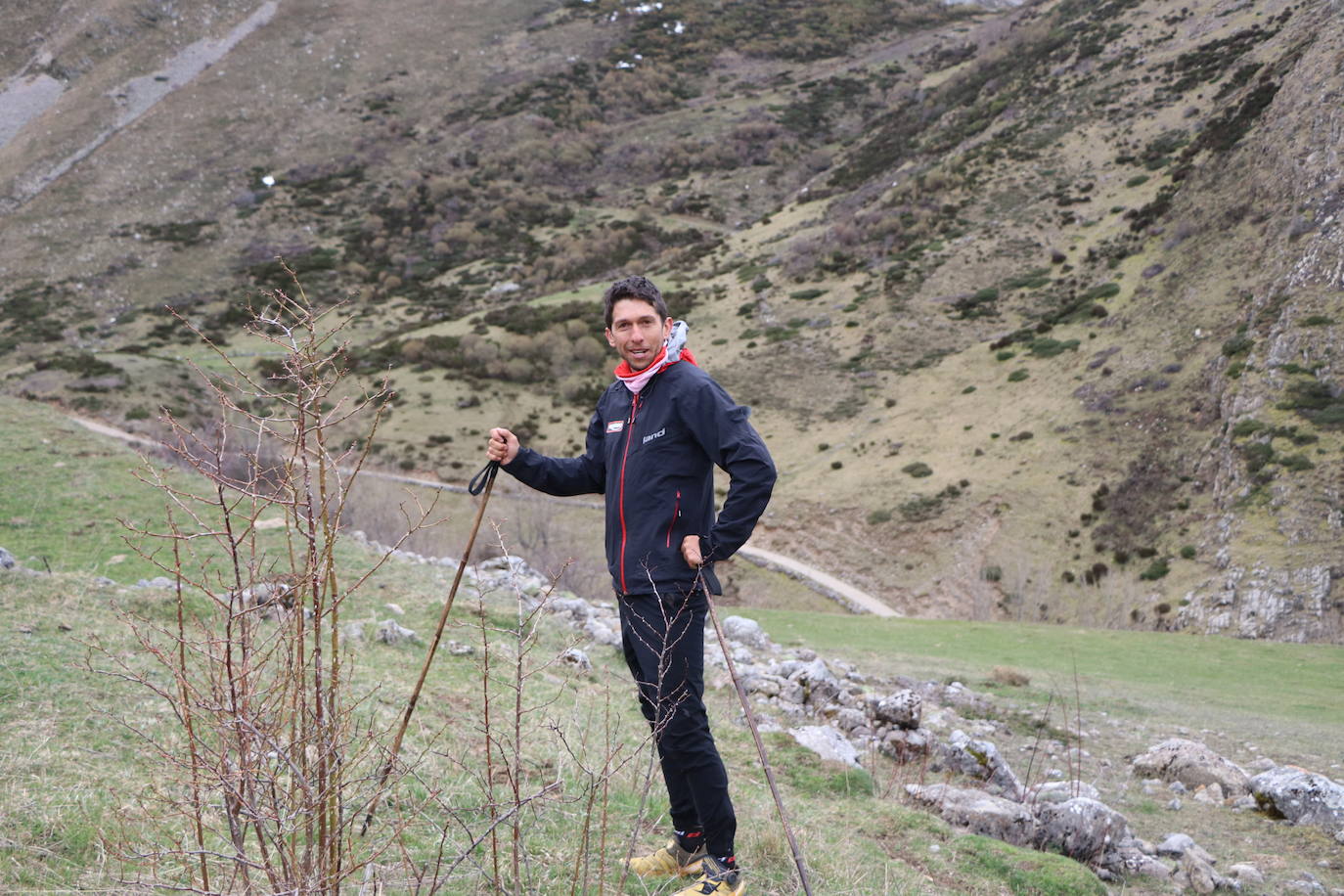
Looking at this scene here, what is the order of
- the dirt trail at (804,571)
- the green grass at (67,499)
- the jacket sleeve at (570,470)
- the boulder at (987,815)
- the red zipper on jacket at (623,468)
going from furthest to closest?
the dirt trail at (804,571) → the green grass at (67,499) → the boulder at (987,815) → the jacket sleeve at (570,470) → the red zipper on jacket at (623,468)

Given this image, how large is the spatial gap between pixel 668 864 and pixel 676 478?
1.57m

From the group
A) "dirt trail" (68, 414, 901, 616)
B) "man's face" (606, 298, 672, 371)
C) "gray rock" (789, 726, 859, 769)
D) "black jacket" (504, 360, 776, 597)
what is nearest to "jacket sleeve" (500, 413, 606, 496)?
"black jacket" (504, 360, 776, 597)

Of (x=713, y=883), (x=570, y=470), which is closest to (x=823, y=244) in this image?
(x=570, y=470)

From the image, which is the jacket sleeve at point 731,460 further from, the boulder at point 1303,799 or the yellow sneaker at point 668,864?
the boulder at point 1303,799

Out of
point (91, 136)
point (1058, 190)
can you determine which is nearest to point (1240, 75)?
point (1058, 190)

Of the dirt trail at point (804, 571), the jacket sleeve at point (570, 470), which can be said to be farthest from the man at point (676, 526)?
→ the dirt trail at point (804, 571)

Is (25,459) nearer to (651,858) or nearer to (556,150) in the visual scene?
(651,858)

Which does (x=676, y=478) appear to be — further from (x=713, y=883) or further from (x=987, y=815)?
(x=987, y=815)

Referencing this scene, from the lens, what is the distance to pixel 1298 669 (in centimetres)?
1257

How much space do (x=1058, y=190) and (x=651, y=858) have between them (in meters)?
45.0

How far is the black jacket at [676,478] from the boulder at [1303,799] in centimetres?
543

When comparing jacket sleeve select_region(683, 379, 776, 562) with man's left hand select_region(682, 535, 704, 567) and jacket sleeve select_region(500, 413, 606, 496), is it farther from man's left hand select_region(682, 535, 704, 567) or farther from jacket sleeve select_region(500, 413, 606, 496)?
jacket sleeve select_region(500, 413, 606, 496)

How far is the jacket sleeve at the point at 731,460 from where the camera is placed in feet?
9.99

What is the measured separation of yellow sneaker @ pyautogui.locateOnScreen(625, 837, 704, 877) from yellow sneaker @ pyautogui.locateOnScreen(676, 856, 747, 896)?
0.57ft
